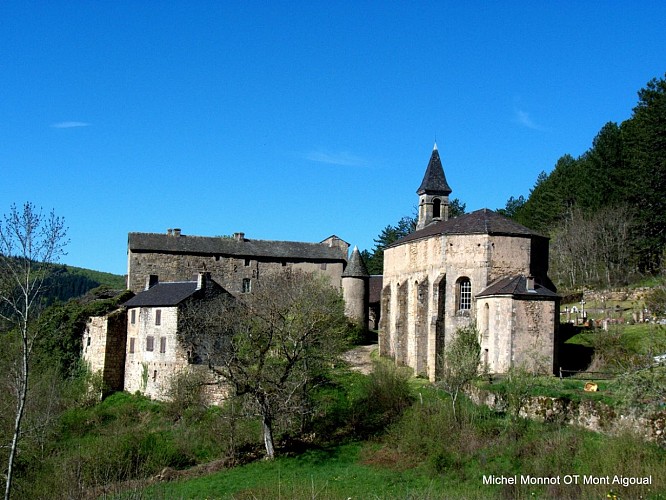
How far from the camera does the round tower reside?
51.4 metres

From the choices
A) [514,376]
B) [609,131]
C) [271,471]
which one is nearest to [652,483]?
[514,376]

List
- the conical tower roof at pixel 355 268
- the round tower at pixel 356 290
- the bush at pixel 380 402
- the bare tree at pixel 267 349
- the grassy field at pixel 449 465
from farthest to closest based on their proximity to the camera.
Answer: the conical tower roof at pixel 355 268
the round tower at pixel 356 290
the bush at pixel 380 402
the bare tree at pixel 267 349
the grassy field at pixel 449 465

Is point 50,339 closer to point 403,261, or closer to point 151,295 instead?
point 151,295

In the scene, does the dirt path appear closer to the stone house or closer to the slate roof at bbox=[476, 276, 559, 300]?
the slate roof at bbox=[476, 276, 559, 300]

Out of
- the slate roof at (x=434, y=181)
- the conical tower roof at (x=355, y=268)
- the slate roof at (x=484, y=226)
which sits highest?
the slate roof at (x=434, y=181)

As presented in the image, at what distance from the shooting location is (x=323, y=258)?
57.8 m

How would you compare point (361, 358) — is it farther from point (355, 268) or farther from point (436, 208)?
point (436, 208)

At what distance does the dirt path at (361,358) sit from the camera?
40531 mm

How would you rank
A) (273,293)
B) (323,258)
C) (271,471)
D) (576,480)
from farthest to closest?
(323,258), (273,293), (271,471), (576,480)

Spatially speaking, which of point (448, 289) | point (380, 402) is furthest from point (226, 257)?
point (380, 402)

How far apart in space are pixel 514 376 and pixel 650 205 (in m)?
27.8

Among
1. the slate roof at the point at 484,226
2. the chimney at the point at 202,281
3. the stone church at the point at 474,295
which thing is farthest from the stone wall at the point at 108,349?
the slate roof at the point at 484,226

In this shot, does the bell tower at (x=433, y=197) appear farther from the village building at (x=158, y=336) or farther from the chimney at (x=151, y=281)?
the chimney at (x=151, y=281)

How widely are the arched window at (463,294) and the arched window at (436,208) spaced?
441 inches
